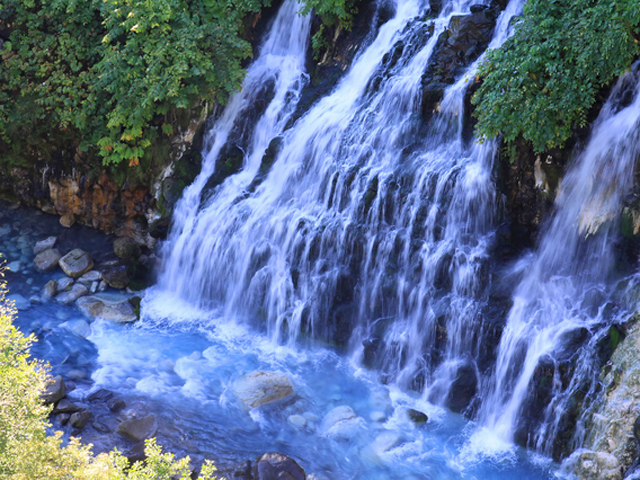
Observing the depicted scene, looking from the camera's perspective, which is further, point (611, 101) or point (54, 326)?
point (54, 326)

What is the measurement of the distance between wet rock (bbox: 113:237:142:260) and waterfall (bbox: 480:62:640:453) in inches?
333

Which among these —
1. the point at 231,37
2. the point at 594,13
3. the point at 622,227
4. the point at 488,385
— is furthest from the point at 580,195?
the point at 231,37

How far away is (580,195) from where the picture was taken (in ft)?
28.6

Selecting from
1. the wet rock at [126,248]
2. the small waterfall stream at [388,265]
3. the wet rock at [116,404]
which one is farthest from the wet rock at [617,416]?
the wet rock at [126,248]

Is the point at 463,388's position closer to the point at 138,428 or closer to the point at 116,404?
the point at 138,428

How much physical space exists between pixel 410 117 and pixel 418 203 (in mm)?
1890

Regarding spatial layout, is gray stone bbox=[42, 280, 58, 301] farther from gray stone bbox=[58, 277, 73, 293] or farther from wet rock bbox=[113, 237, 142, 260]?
wet rock bbox=[113, 237, 142, 260]

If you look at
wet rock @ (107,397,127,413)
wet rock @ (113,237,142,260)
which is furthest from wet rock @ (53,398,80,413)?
wet rock @ (113,237,142,260)

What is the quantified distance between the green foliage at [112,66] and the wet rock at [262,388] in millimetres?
5959

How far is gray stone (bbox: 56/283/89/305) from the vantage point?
1211 centimetres

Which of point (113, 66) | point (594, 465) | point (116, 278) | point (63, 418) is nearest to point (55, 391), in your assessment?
point (63, 418)

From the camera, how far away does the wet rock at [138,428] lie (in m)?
8.31

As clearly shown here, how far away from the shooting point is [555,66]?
27.1 feet

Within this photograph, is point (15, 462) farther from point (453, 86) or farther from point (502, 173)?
point (453, 86)
